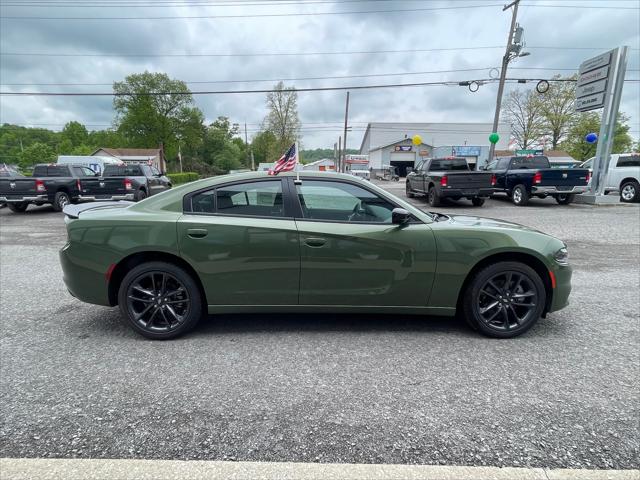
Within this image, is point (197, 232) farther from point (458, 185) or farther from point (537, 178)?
point (537, 178)

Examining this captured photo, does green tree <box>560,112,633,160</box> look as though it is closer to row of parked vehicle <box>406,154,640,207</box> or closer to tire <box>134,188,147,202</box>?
row of parked vehicle <box>406,154,640,207</box>

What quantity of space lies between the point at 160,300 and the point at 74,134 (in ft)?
370

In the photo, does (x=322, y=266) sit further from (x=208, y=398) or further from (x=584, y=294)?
(x=584, y=294)

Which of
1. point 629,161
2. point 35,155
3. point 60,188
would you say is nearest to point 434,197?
point 629,161

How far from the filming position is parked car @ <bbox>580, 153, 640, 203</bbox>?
14156 mm

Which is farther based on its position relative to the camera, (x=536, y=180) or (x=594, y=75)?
(x=594, y=75)

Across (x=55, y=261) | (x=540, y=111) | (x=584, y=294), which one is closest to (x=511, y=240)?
(x=584, y=294)

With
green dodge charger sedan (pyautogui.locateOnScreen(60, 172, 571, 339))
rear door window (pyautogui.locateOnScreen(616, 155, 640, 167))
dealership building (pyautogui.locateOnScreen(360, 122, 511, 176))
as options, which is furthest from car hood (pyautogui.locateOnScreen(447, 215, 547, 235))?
dealership building (pyautogui.locateOnScreen(360, 122, 511, 176))

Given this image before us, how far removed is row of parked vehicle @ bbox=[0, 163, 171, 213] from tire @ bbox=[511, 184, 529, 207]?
14.3 m

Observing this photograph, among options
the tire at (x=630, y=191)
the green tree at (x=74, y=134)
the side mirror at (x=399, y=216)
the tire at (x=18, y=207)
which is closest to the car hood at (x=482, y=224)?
the side mirror at (x=399, y=216)

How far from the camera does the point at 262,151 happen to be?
8744 centimetres

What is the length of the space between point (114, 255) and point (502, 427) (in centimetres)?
327

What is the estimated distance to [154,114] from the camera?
62.5m

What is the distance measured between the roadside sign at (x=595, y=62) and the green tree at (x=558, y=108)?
38.4 m
